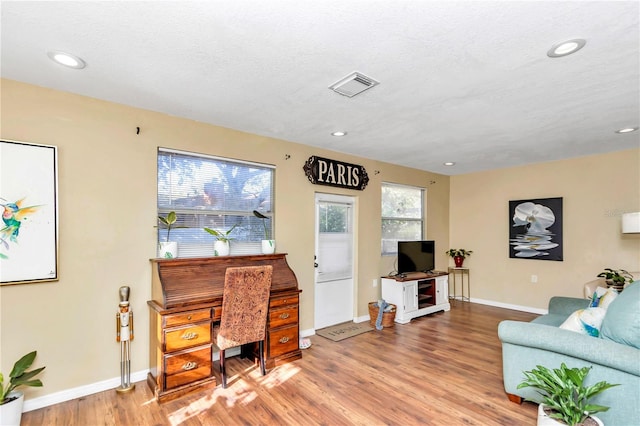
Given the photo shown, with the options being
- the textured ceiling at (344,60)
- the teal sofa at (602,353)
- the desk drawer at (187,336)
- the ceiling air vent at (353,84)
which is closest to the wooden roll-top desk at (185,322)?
the desk drawer at (187,336)

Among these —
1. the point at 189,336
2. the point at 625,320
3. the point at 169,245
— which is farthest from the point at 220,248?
the point at 625,320

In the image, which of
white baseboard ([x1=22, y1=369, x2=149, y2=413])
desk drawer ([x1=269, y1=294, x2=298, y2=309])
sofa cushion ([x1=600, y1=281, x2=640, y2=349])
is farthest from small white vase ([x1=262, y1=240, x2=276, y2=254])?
sofa cushion ([x1=600, y1=281, x2=640, y2=349])

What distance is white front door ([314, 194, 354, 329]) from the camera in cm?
445

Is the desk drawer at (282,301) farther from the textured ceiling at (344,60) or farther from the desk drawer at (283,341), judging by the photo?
the textured ceiling at (344,60)

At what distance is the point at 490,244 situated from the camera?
5.93 meters

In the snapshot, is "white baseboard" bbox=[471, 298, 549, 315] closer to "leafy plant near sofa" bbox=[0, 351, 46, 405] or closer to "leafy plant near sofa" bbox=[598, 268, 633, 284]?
"leafy plant near sofa" bbox=[598, 268, 633, 284]

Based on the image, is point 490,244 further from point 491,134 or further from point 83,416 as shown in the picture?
point 83,416

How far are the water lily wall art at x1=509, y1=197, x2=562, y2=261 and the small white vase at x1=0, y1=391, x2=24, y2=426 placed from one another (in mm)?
6450

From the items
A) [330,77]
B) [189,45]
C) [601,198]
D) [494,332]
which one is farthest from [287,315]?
[601,198]

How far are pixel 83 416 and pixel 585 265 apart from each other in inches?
250

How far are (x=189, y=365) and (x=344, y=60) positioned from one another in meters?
2.68

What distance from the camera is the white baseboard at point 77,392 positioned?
8.01 ft

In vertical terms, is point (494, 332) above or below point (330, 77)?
below

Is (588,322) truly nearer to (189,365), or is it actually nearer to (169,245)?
(189,365)
